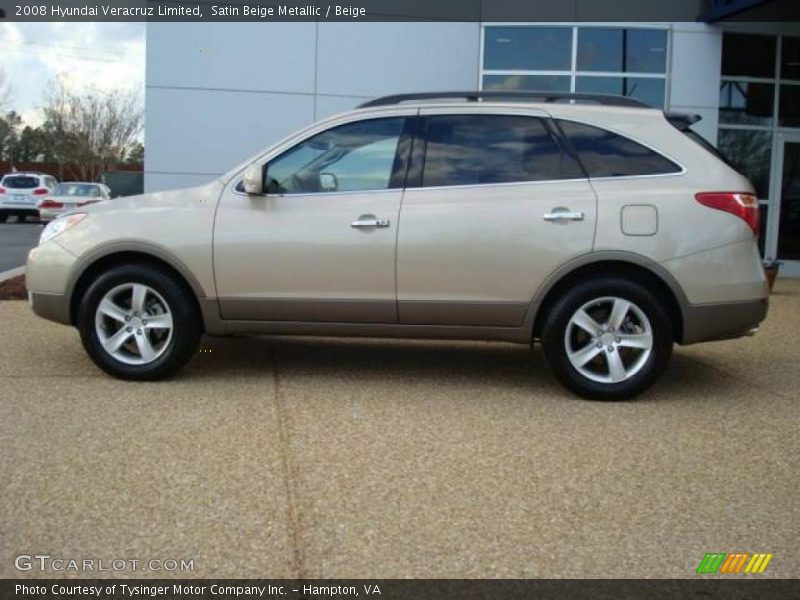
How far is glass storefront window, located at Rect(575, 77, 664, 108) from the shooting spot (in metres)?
12.5

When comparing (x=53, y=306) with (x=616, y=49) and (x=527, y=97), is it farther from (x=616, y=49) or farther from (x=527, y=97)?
(x=616, y=49)

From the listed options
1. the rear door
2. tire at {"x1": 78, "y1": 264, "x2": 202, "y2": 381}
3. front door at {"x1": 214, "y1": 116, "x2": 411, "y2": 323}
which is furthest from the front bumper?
the rear door

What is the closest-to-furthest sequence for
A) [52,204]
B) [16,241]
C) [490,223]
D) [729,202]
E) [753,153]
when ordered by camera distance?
[729,202], [490,223], [753,153], [16,241], [52,204]

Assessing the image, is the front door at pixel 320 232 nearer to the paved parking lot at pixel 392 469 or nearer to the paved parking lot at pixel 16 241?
the paved parking lot at pixel 392 469

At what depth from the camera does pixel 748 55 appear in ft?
42.8

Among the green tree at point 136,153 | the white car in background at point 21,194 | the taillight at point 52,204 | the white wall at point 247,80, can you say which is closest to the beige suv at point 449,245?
the white wall at point 247,80

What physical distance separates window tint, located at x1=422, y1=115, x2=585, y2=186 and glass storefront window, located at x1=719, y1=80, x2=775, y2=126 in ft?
28.0

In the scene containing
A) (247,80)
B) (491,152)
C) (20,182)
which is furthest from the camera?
(20,182)

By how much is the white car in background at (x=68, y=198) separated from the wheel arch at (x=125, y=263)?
18841 mm

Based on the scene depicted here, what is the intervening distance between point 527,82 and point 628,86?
1456 millimetres

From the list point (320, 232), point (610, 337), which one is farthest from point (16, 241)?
point (610, 337)

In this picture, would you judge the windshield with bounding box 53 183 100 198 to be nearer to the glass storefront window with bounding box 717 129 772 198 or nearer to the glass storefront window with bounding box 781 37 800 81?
the glass storefront window with bounding box 717 129 772 198

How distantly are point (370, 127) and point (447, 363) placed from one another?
1.92 metres

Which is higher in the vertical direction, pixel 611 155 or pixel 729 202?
pixel 611 155
